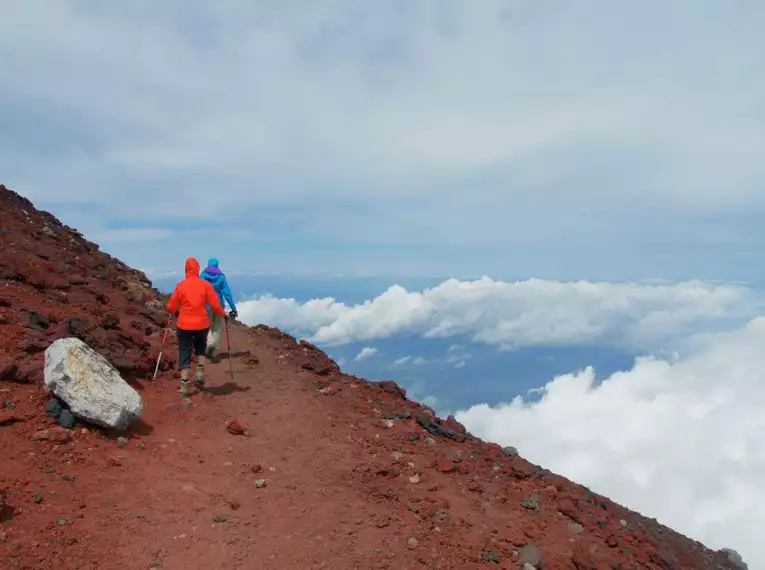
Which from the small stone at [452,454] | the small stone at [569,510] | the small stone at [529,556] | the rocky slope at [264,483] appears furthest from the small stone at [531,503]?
the small stone at [452,454]

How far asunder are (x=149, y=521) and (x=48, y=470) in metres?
1.90

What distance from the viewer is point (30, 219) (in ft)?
76.5

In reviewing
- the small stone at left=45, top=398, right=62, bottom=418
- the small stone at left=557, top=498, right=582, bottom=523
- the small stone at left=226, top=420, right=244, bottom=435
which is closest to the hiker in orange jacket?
the small stone at left=226, top=420, right=244, bottom=435

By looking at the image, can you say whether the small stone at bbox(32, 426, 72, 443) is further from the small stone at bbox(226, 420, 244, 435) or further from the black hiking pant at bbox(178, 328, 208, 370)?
the black hiking pant at bbox(178, 328, 208, 370)

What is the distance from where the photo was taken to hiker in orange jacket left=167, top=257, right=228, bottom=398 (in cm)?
1230

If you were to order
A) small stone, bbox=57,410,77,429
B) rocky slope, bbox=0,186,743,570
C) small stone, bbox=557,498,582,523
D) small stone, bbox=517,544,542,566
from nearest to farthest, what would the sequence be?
1. rocky slope, bbox=0,186,743,570
2. small stone, bbox=517,544,542,566
3. small stone, bbox=57,410,77,429
4. small stone, bbox=557,498,582,523

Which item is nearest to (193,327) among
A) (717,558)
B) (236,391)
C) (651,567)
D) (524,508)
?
(236,391)

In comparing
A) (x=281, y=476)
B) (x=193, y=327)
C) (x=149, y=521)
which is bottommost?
(x=149, y=521)

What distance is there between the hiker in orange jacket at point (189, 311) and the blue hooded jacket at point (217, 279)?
244 centimetres

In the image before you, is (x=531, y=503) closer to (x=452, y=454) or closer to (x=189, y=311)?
(x=452, y=454)

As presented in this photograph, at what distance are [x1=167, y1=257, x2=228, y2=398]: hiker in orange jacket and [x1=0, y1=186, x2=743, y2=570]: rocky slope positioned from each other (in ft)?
3.13

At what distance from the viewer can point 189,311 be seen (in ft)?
40.5

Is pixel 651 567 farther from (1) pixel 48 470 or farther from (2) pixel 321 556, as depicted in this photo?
(1) pixel 48 470

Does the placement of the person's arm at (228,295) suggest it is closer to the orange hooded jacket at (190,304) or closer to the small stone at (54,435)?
the orange hooded jacket at (190,304)
